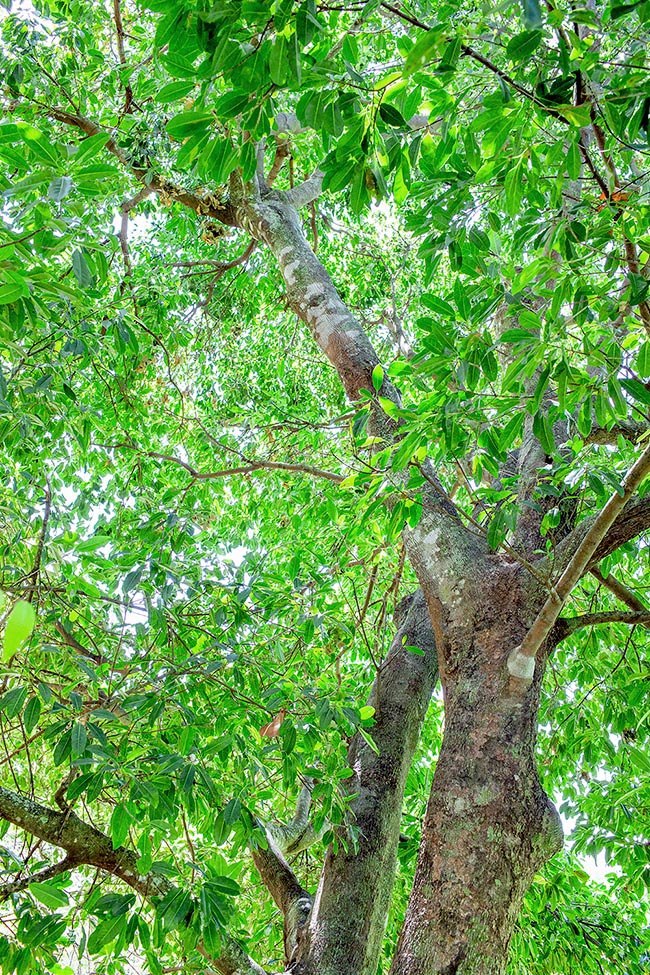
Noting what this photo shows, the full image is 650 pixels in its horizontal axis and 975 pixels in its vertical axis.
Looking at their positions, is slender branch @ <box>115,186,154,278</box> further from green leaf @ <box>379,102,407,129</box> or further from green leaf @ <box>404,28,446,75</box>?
green leaf @ <box>404,28,446,75</box>

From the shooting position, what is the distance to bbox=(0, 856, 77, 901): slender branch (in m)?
1.64

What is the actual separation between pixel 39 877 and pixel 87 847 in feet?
0.44

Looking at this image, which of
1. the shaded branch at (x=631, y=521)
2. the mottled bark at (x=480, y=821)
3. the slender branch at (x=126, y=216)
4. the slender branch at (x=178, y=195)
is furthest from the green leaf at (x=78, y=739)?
the slender branch at (x=126, y=216)

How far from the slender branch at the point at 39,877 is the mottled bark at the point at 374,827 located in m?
0.72

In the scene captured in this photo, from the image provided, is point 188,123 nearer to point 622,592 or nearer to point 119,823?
point 119,823

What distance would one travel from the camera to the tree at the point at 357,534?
1310 millimetres

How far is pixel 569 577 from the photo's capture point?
1768mm

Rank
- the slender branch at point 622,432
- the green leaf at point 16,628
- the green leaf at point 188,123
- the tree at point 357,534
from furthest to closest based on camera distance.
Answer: the slender branch at point 622,432
the tree at point 357,534
the green leaf at point 188,123
the green leaf at point 16,628

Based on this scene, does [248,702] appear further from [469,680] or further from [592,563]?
[592,563]

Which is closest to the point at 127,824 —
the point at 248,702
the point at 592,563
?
the point at 248,702

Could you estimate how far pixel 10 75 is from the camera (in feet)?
10.1

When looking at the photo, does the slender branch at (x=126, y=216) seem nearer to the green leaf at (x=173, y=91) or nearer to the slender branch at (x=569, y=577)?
the green leaf at (x=173, y=91)

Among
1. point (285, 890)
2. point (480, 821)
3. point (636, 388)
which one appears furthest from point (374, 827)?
point (636, 388)

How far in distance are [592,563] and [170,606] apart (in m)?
1.27
